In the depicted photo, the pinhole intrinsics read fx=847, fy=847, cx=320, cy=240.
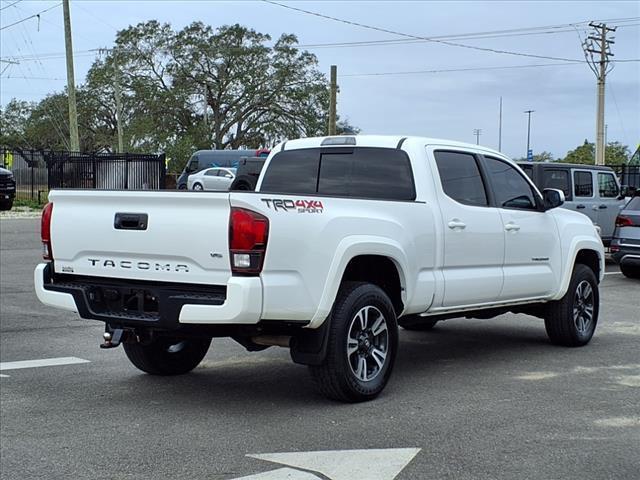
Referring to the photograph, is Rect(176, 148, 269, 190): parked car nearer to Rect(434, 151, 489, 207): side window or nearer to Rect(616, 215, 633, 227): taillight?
Rect(616, 215, 633, 227): taillight

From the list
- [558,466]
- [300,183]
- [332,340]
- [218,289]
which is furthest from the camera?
[300,183]

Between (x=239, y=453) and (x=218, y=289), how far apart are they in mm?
1047

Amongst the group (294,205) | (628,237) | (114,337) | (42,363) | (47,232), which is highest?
(294,205)

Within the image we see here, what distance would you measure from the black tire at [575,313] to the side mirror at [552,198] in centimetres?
81

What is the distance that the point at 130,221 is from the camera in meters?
5.76

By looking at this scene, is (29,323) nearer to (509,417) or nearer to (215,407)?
(215,407)

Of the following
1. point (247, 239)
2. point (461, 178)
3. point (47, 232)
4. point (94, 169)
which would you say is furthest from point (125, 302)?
point (94, 169)

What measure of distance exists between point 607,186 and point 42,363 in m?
13.8

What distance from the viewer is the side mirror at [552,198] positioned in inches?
321

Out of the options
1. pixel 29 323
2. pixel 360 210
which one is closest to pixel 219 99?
pixel 29 323

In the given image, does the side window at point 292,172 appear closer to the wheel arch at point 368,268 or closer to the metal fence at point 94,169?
the wheel arch at point 368,268

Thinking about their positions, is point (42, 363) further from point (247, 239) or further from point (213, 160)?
point (213, 160)

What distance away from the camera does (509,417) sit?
5781 millimetres

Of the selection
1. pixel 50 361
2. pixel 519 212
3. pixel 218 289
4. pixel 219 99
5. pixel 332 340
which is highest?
pixel 219 99
